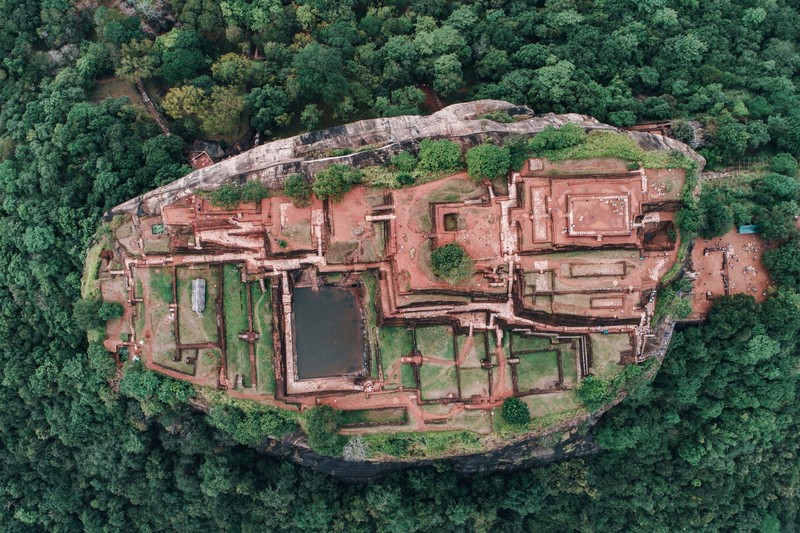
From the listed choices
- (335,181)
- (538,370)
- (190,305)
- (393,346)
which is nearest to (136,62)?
(190,305)

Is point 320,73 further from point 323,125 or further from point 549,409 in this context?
point 549,409

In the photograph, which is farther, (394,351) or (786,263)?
(786,263)

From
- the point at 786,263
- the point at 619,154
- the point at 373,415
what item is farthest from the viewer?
the point at 786,263

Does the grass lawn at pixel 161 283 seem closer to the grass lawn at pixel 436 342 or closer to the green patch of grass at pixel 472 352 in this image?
the grass lawn at pixel 436 342

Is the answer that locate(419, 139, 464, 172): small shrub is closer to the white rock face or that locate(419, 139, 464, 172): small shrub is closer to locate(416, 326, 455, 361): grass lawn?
the white rock face

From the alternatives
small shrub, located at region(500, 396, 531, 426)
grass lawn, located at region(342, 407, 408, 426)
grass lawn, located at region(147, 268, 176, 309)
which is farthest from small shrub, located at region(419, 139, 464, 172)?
grass lawn, located at region(147, 268, 176, 309)

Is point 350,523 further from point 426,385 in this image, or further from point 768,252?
point 768,252

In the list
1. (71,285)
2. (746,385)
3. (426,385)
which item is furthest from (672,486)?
(71,285)
